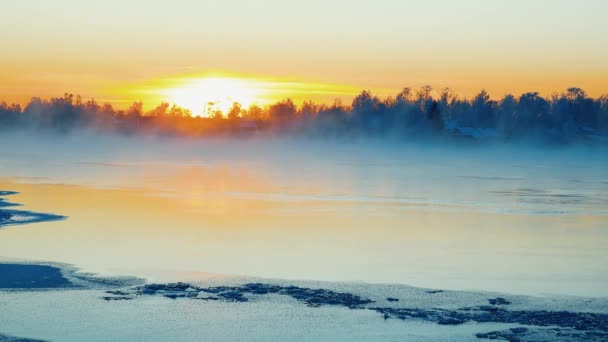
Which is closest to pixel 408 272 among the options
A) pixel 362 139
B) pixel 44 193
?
pixel 44 193

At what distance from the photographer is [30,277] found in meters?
12.2

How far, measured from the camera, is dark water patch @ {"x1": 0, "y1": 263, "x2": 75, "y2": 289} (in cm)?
1176

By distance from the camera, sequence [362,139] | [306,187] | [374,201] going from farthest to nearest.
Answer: [362,139] → [306,187] → [374,201]

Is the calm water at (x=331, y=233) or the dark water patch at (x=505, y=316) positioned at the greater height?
the dark water patch at (x=505, y=316)

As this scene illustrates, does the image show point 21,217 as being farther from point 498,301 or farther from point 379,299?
point 498,301

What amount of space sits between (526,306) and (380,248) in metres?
5.27

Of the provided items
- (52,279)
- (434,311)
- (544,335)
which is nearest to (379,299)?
(434,311)

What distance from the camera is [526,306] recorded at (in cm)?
1103

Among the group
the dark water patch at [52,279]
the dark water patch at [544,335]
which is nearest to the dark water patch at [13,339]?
the dark water patch at [52,279]

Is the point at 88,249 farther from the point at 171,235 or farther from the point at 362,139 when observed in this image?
the point at 362,139

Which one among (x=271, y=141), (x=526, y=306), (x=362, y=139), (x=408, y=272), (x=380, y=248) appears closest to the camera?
(x=526, y=306)

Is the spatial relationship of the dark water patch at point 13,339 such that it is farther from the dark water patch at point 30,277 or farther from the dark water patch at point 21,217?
the dark water patch at point 21,217

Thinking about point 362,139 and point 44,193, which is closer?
point 44,193

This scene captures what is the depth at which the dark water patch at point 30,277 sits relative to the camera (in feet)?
38.6
